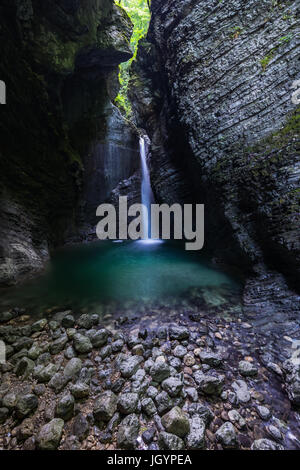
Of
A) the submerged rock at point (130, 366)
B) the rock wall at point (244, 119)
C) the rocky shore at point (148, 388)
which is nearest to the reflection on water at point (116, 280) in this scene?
the rock wall at point (244, 119)

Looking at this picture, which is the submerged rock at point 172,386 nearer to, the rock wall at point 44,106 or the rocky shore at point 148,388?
the rocky shore at point 148,388

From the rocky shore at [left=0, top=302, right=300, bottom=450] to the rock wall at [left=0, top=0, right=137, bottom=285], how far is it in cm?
369

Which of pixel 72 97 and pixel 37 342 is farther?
pixel 72 97

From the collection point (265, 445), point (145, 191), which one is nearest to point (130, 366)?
point (265, 445)

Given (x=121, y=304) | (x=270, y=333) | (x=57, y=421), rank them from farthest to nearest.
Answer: (x=121, y=304)
(x=270, y=333)
(x=57, y=421)

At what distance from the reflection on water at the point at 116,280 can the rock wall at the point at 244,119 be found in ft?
3.87

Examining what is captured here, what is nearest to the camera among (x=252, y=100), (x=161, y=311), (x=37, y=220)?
(x=161, y=311)

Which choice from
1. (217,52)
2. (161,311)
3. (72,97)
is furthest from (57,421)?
(72,97)

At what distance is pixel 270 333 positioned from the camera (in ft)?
10.4

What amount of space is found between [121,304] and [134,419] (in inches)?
100

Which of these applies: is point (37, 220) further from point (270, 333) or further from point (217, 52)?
point (217, 52)

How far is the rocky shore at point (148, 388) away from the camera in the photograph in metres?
1.71

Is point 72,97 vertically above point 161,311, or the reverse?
point 72,97
